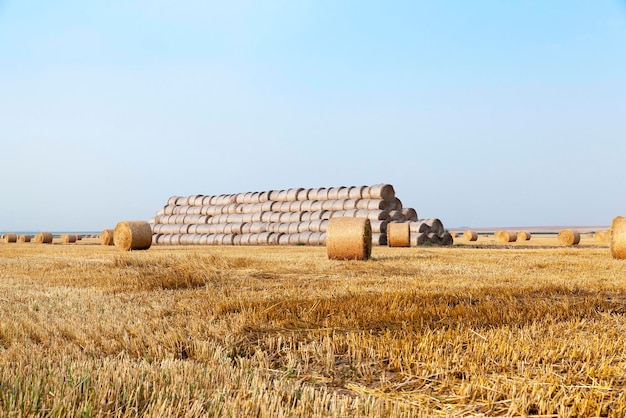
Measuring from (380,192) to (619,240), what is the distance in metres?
14.3

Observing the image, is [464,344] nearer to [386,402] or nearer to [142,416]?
[386,402]

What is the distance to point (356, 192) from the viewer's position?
93.5 feet

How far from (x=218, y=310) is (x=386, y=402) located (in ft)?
8.39

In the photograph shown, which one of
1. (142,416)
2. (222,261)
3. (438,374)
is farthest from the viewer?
(222,261)

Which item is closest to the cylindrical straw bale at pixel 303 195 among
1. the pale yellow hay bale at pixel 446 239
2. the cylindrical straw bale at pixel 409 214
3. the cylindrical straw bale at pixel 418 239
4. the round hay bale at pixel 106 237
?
the cylindrical straw bale at pixel 409 214

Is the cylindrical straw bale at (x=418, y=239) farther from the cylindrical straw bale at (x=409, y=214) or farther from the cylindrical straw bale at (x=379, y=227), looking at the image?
the cylindrical straw bale at (x=409, y=214)

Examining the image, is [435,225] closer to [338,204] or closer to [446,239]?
[446,239]

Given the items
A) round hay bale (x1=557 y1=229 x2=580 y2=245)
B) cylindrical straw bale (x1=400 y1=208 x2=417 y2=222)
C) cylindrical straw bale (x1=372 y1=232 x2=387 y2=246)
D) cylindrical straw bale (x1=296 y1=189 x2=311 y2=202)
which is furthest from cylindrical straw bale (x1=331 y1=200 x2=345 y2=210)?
round hay bale (x1=557 y1=229 x2=580 y2=245)

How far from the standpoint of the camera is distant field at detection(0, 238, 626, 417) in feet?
8.55

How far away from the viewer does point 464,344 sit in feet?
12.7

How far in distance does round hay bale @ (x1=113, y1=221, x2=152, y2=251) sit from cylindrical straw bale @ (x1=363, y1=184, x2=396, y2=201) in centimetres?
1057

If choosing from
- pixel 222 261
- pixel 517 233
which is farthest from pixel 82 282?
pixel 517 233

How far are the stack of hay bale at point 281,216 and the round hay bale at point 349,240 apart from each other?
33.0 ft

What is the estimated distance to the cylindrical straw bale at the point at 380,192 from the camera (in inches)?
1070
